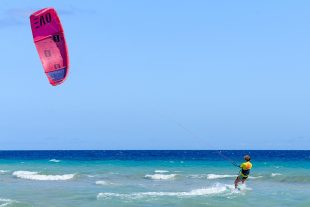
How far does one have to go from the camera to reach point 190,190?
976 inches

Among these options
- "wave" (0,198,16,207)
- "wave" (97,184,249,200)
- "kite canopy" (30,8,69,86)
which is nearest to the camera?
"kite canopy" (30,8,69,86)

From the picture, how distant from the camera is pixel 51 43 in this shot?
525 inches

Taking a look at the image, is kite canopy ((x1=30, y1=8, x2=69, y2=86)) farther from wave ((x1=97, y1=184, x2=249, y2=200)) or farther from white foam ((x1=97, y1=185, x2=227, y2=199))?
white foam ((x1=97, y1=185, x2=227, y2=199))

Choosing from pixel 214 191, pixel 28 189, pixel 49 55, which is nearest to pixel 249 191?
pixel 214 191

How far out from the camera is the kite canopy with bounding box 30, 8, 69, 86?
520 inches

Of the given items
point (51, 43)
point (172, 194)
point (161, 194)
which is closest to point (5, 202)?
point (161, 194)

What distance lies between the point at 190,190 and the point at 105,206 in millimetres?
5922

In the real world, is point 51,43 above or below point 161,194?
above

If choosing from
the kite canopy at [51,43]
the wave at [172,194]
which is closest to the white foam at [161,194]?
the wave at [172,194]

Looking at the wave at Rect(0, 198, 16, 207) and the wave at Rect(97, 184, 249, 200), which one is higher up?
the wave at Rect(97, 184, 249, 200)

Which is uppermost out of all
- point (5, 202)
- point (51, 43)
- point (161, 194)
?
point (51, 43)

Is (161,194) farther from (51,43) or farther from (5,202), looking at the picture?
(51,43)

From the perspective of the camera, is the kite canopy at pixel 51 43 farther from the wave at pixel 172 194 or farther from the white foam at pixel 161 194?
the white foam at pixel 161 194

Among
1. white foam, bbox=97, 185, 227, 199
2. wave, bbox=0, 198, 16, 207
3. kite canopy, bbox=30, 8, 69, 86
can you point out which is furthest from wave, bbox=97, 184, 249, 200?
kite canopy, bbox=30, 8, 69, 86
